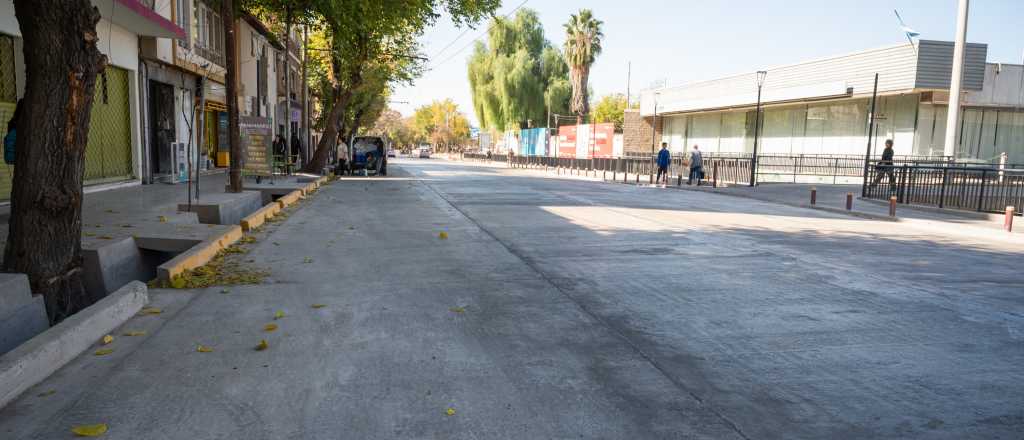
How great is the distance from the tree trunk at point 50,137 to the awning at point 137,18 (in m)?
8.80

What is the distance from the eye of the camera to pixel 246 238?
33.8ft

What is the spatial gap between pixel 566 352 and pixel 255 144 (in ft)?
49.3

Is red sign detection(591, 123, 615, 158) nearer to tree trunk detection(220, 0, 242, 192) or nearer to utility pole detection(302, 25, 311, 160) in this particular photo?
utility pole detection(302, 25, 311, 160)

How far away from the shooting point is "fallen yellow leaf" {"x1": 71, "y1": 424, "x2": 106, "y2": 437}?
132 inches

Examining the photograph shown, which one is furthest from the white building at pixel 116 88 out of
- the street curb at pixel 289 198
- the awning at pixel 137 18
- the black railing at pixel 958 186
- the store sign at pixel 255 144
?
the black railing at pixel 958 186

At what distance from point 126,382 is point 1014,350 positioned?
6001mm

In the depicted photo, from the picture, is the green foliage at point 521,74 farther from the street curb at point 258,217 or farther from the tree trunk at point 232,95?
the street curb at point 258,217

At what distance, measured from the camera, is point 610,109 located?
108125 mm

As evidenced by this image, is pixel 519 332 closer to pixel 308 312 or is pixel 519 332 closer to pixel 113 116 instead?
pixel 308 312

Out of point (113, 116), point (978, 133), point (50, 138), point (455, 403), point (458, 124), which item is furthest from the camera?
point (458, 124)

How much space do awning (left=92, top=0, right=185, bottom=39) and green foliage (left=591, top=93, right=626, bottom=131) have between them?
87.7 meters

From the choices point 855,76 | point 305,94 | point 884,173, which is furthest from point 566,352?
point 855,76

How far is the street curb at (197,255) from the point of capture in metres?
6.84

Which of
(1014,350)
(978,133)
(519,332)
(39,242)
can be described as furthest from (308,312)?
(978,133)
